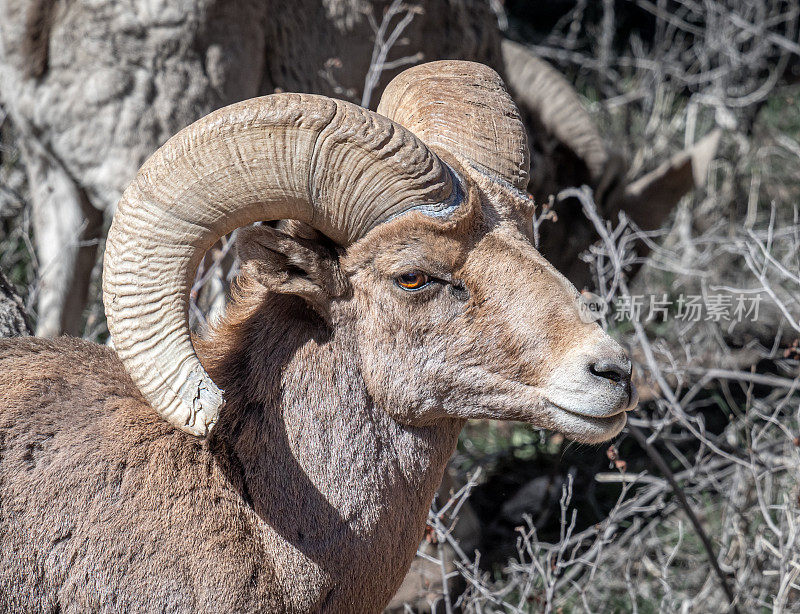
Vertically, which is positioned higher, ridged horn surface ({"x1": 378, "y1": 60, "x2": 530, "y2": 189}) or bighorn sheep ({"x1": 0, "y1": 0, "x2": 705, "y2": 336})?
ridged horn surface ({"x1": 378, "y1": 60, "x2": 530, "y2": 189})

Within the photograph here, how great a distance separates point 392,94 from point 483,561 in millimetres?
3454

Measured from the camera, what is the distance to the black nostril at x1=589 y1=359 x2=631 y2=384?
2811 millimetres

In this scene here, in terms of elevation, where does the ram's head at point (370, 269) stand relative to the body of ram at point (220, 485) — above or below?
above

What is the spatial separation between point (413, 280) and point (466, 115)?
79cm

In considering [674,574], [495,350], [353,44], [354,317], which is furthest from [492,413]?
[353,44]

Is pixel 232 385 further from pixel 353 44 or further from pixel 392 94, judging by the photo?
pixel 353 44

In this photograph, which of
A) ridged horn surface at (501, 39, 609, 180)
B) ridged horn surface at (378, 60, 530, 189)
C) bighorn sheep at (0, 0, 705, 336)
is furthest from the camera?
ridged horn surface at (501, 39, 609, 180)

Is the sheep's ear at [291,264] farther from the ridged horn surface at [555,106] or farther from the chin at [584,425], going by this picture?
the ridged horn surface at [555,106]

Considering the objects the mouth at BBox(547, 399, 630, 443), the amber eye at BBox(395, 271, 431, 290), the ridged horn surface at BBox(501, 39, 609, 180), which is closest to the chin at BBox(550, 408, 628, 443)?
the mouth at BBox(547, 399, 630, 443)

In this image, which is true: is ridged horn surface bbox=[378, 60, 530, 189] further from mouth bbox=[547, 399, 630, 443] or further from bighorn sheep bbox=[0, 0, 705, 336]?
bighorn sheep bbox=[0, 0, 705, 336]

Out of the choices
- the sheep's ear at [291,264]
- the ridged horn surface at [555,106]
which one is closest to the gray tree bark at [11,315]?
the sheep's ear at [291,264]

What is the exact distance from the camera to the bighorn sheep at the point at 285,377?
2756mm

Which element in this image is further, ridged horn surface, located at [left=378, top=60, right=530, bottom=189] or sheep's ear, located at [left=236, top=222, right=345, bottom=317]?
ridged horn surface, located at [left=378, top=60, right=530, bottom=189]

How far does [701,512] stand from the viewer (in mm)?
6105
